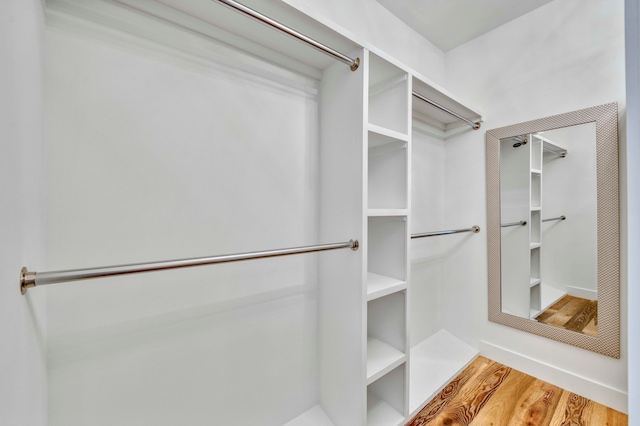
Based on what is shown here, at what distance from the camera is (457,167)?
6.61 feet

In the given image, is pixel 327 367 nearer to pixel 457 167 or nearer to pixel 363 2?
pixel 457 167

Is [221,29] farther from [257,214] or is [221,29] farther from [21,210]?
[21,210]

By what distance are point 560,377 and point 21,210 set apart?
8.13 ft

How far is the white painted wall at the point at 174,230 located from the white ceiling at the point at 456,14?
1003mm

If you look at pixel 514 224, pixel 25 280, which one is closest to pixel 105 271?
pixel 25 280

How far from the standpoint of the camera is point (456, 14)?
5.60 feet

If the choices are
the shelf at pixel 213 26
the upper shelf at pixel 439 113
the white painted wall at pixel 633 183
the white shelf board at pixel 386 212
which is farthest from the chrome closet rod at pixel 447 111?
the white painted wall at pixel 633 183

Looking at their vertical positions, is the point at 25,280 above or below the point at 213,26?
below

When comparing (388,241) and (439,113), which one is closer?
(388,241)

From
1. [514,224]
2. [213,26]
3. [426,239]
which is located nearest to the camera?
[213,26]

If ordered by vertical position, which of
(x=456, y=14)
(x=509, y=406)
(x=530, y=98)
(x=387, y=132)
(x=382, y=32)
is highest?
(x=456, y=14)

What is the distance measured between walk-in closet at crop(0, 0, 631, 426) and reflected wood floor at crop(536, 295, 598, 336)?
6cm

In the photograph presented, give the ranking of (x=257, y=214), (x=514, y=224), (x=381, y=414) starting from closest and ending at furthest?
(x=257, y=214) → (x=381, y=414) → (x=514, y=224)

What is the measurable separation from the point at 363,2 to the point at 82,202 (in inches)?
67.2
